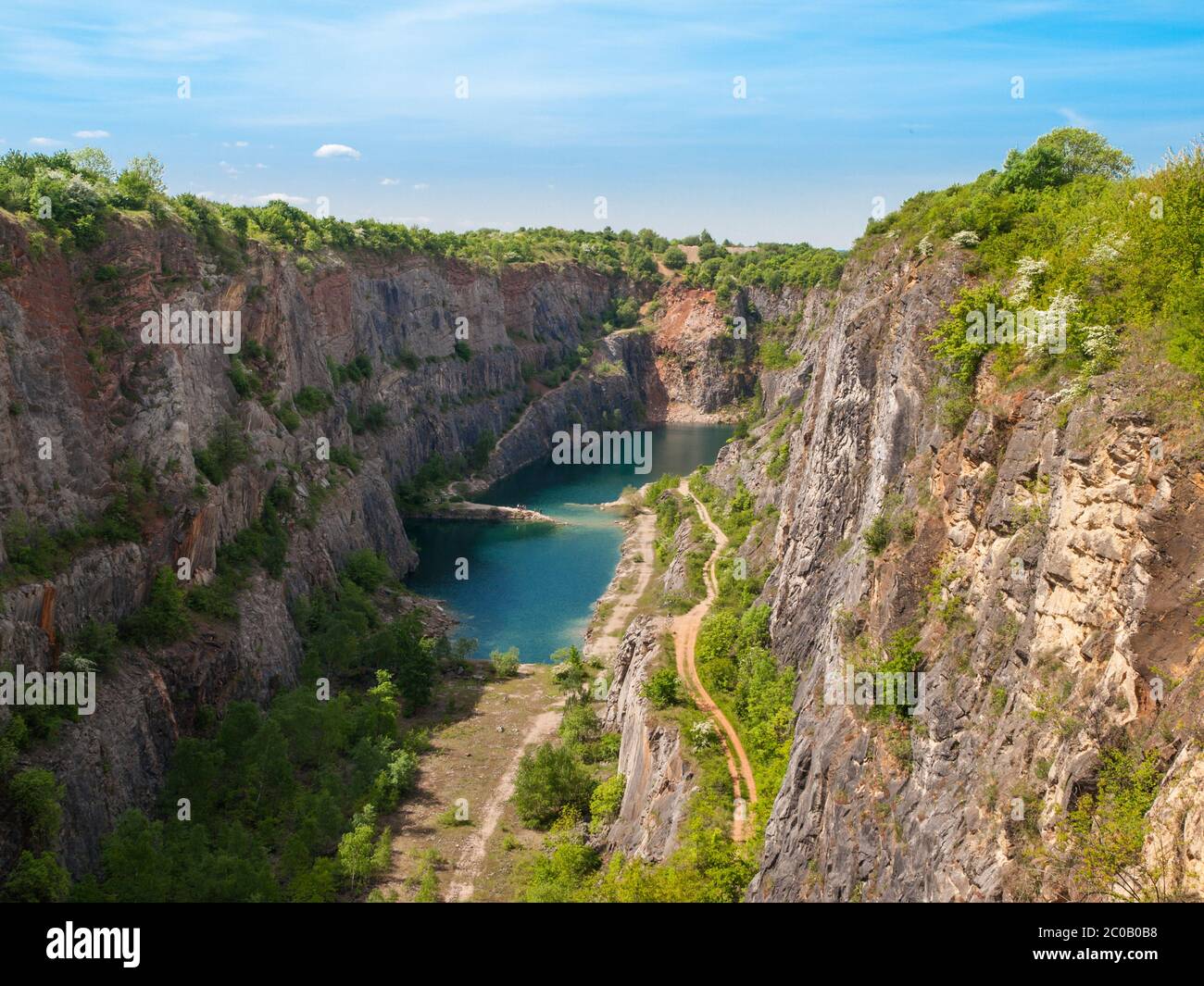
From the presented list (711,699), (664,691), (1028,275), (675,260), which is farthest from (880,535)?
(675,260)

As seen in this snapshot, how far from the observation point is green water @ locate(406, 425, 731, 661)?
242 ft

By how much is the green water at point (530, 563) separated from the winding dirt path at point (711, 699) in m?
13.7

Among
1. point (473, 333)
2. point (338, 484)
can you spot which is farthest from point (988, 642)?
point (473, 333)

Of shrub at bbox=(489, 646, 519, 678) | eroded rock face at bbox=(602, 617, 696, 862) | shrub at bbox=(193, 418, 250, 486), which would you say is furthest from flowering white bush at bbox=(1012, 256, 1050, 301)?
shrub at bbox=(489, 646, 519, 678)

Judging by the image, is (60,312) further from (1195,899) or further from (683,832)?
(1195,899)

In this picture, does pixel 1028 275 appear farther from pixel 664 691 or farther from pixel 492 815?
pixel 492 815

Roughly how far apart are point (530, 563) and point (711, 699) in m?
43.9

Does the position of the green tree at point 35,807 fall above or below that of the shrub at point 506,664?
above

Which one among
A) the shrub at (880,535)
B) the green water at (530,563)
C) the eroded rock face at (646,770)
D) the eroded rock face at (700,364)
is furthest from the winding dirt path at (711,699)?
the eroded rock face at (700,364)

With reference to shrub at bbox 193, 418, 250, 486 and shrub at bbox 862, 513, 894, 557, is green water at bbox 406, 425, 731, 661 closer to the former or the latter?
shrub at bbox 193, 418, 250, 486

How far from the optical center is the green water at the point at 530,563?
73.7m

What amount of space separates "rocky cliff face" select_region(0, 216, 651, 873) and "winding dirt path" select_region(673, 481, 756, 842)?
22.4 meters

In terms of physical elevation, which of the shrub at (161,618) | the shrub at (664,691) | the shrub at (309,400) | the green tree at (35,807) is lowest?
the green tree at (35,807)

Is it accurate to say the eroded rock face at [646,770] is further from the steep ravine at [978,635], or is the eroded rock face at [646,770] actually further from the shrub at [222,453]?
the shrub at [222,453]
